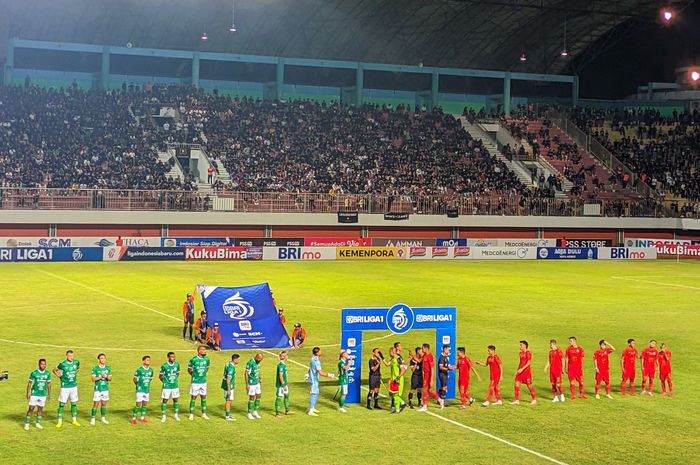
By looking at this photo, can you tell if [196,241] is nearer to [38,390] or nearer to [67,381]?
[67,381]

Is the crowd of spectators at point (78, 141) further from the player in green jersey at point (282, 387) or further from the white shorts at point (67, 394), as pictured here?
the player in green jersey at point (282, 387)

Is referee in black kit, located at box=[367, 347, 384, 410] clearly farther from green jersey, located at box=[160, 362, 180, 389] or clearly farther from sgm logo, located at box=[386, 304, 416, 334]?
green jersey, located at box=[160, 362, 180, 389]

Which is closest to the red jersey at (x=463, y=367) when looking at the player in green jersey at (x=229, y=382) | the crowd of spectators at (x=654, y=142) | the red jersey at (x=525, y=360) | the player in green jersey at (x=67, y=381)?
the red jersey at (x=525, y=360)

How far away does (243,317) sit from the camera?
3166cm

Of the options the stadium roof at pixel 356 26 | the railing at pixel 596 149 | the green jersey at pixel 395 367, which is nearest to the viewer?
the green jersey at pixel 395 367

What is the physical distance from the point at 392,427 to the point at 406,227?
2127 inches

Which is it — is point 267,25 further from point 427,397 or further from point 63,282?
point 427,397

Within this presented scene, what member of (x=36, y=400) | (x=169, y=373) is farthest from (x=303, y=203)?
(x=36, y=400)

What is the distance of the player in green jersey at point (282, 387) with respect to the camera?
21.9 metres

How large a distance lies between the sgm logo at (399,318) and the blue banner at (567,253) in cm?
5290

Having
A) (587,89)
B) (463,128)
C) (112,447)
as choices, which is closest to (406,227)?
(463,128)

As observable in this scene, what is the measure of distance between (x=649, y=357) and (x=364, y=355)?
30.0 feet

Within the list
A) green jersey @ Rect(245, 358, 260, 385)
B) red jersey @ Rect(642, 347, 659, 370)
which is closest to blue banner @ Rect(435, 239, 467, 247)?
red jersey @ Rect(642, 347, 659, 370)

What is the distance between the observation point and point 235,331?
31.5 meters
